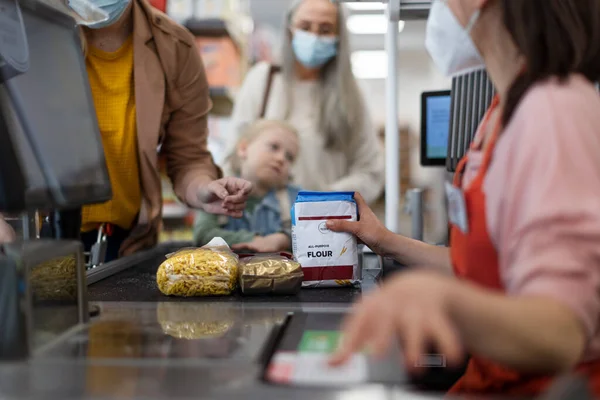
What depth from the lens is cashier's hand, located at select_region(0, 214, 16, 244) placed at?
4.05ft

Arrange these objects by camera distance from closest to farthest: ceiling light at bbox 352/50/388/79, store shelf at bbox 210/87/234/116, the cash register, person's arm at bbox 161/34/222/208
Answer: the cash register
person's arm at bbox 161/34/222/208
store shelf at bbox 210/87/234/116
ceiling light at bbox 352/50/388/79

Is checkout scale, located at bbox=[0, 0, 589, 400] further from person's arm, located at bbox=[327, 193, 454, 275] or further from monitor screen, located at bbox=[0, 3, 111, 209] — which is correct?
person's arm, located at bbox=[327, 193, 454, 275]

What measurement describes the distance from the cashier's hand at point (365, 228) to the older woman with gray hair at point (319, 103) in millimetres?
1463

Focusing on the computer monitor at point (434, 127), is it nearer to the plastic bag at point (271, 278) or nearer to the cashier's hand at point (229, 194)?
the cashier's hand at point (229, 194)

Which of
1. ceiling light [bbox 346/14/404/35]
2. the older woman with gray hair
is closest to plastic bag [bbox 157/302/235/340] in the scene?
the older woman with gray hair

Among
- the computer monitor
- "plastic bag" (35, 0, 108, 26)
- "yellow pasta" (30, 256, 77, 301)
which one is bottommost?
"yellow pasta" (30, 256, 77, 301)

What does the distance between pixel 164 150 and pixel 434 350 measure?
4.31 feet

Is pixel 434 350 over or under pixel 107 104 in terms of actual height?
under

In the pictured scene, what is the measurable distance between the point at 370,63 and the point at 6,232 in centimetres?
912

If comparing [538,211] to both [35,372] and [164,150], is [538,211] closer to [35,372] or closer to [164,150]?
[35,372]

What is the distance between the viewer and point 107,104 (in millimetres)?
1856

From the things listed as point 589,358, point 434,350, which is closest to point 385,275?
point 434,350

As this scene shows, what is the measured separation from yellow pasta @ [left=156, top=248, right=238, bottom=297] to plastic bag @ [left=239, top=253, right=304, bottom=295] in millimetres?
33

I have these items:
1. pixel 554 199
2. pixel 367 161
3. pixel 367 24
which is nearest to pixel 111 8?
pixel 554 199
